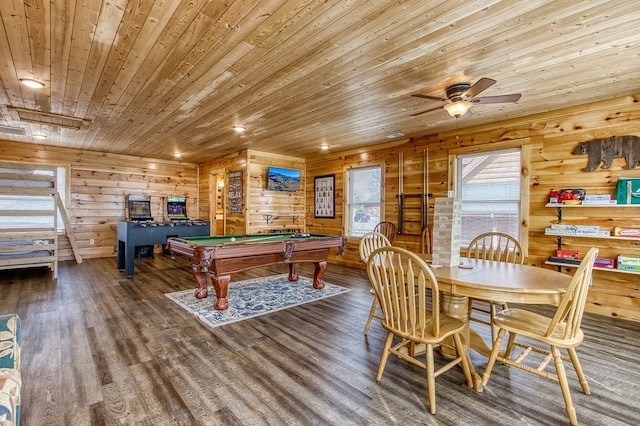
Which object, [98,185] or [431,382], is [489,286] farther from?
[98,185]

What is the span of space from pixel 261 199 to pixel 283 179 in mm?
693

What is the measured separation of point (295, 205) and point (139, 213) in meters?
3.85

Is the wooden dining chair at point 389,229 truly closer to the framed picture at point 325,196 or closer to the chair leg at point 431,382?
the framed picture at point 325,196

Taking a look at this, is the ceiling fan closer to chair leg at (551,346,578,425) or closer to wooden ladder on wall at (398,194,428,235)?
chair leg at (551,346,578,425)

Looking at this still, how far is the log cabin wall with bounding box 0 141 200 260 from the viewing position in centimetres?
678

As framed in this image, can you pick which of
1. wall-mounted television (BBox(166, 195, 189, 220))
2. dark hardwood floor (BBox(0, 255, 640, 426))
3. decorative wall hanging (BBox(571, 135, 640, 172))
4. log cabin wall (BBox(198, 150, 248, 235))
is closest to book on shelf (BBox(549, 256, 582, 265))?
dark hardwood floor (BBox(0, 255, 640, 426))

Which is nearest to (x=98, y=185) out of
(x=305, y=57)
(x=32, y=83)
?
(x=32, y=83)

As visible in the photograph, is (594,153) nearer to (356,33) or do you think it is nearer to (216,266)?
(356,33)

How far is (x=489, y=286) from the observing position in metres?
1.88

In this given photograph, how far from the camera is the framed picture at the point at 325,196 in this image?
692cm

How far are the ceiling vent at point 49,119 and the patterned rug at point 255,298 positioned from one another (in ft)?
9.80

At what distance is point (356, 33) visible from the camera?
224cm

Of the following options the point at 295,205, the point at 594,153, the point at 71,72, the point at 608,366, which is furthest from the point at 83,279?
the point at 594,153

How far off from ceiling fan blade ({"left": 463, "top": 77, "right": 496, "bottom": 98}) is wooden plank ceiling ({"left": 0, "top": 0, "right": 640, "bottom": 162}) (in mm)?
229
